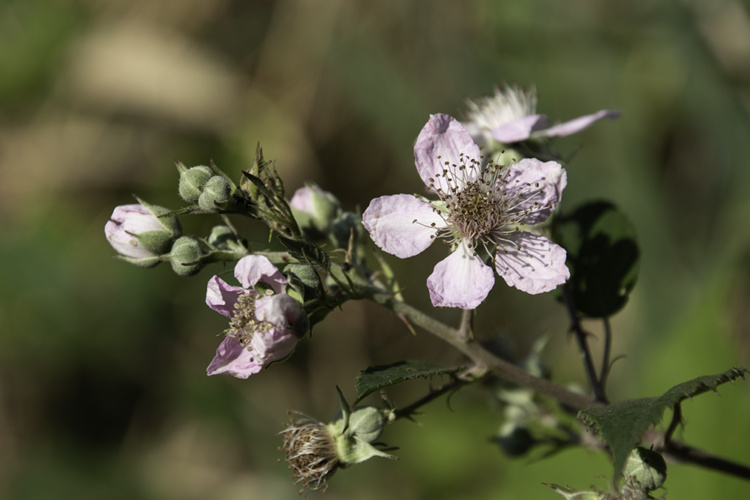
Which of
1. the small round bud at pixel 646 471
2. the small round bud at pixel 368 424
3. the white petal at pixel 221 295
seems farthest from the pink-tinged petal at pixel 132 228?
the small round bud at pixel 646 471

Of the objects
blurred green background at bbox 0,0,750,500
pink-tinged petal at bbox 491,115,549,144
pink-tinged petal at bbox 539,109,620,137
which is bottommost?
blurred green background at bbox 0,0,750,500

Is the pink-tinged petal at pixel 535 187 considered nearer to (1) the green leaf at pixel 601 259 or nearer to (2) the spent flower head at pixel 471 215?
(2) the spent flower head at pixel 471 215

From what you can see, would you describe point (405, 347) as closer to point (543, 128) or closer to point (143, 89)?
point (143, 89)

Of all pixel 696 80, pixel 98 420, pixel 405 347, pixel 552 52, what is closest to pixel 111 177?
pixel 98 420

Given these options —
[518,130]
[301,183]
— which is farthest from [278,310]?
[301,183]

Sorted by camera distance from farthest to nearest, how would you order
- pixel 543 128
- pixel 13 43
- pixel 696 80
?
pixel 13 43 < pixel 696 80 < pixel 543 128

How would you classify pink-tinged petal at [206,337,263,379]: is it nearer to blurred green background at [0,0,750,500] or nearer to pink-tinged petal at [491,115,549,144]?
pink-tinged petal at [491,115,549,144]

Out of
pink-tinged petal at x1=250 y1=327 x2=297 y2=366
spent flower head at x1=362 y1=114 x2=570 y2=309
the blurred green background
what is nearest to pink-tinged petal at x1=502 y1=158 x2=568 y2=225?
spent flower head at x1=362 y1=114 x2=570 y2=309
